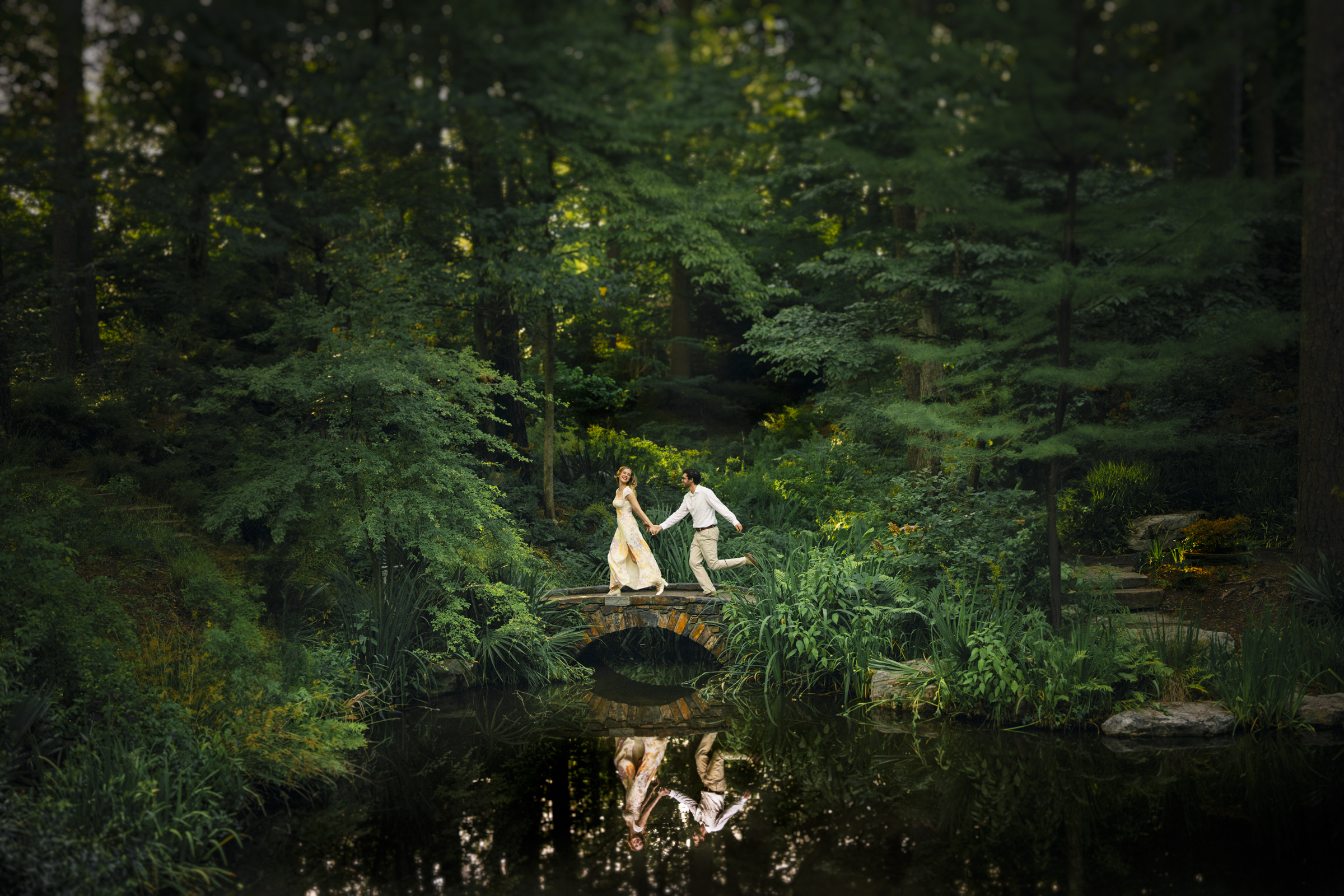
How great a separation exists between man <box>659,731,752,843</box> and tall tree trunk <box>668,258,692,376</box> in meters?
10.4

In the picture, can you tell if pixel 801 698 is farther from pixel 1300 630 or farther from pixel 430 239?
pixel 430 239

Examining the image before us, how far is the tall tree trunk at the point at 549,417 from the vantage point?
37.4 feet

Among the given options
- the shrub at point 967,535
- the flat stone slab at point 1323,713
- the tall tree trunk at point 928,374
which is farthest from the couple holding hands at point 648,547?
the flat stone slab at point 1323,713

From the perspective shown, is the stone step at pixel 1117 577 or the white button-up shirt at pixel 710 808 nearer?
the white button-up shirt at pixel 710 808

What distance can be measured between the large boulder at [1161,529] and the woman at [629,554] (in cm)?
589

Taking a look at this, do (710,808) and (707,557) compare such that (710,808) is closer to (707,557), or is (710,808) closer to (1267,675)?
(707,557)

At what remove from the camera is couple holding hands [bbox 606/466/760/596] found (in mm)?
9266

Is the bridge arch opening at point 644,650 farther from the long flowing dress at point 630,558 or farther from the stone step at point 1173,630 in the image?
the stone step at point 1173,630

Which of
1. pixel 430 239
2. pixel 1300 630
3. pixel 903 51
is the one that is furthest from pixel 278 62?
pixel 1300 630

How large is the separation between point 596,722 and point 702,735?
3.61 feet

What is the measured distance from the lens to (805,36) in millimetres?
8602

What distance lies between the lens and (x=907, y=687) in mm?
7918

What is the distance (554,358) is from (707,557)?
3.94 m

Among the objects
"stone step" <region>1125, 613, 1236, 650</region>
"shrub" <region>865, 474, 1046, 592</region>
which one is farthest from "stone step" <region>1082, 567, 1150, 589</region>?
"shrub" <region>865, 474, 1046, 592</region>
